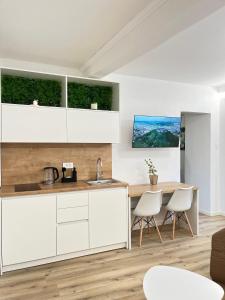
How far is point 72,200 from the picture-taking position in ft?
10.4

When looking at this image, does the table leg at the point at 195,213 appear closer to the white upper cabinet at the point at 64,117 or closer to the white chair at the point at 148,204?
the white chair at the point at 148,204

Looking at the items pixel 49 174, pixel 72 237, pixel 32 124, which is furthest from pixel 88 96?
pixel 72 237

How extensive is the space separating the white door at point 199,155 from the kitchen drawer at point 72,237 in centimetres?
313

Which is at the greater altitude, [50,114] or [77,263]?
[50,114]

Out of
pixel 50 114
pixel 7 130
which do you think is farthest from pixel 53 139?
pixel 7 130

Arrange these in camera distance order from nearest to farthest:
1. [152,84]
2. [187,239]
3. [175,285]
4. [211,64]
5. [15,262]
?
[175,285] → [15,262] → [211,64] → [187,239] → [152,84]

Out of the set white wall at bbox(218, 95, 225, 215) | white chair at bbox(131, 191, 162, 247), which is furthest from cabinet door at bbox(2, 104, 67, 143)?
white wall at bbox(218, 95, 225, 215)

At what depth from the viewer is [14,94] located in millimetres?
3301

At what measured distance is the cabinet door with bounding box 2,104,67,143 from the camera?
3.03 metres

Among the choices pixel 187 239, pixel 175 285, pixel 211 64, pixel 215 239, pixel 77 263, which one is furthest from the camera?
pixel 187 239

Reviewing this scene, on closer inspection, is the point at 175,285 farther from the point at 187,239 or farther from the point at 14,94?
the point at 14,94

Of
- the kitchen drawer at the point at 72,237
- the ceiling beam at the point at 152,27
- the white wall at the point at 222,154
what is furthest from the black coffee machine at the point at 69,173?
the white wall at the point at 222,154

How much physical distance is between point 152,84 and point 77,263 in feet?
10.3

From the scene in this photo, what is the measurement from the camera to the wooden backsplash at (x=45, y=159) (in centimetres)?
339
